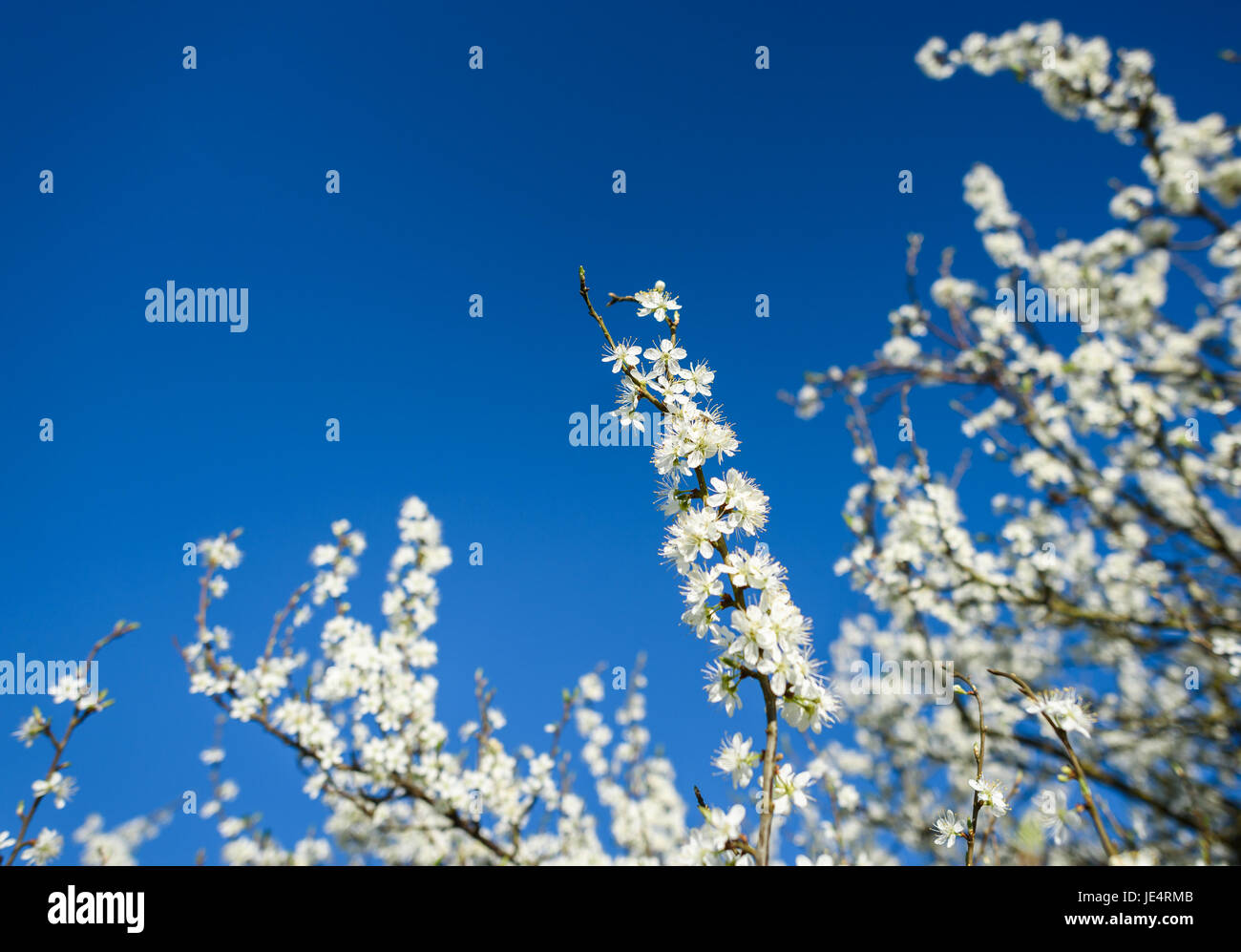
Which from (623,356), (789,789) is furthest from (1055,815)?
(623,356)

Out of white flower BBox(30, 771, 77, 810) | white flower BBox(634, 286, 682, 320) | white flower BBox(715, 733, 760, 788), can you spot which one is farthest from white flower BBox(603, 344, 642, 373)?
white flower BBox(30, 771, 77, 810)

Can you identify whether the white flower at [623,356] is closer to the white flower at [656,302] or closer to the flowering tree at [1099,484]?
the white flower at [656,302]

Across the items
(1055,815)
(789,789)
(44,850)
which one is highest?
(789,789)

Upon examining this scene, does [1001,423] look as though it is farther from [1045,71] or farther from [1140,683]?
[1140,683]

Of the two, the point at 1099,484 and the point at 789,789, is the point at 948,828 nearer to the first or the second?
the point at 789,789

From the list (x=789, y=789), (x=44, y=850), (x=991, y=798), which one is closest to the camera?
(x=789, y=789)

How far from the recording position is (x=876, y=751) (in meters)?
8.09

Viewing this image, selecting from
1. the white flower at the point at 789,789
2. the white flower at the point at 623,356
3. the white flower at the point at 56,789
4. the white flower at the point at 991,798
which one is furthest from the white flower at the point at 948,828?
the white flower at the point at 56,789

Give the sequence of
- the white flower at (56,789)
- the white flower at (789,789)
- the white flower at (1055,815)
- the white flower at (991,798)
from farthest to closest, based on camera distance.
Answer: the white flower at (56,789)
the white flower at (1055,815)
the white flower at (991,798)
the white flower at (789,789)

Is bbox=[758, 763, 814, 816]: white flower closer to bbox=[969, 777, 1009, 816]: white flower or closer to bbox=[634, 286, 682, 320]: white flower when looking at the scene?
bbox=[969, 777, 1009, 816]: white flower

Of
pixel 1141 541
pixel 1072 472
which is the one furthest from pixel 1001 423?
pixel 1141 541

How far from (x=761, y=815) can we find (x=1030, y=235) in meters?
5.35

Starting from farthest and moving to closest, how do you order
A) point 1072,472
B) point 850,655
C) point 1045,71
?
point 850,655 → point 1072,472 → point 1045,71

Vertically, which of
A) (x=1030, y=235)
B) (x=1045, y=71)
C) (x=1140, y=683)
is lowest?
(x=1140, y=683)
